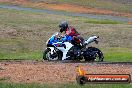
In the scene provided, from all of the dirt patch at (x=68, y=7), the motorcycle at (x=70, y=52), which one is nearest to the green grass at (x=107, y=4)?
the dirt patch at (x=68, y=7)

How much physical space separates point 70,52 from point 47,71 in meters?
→ 4.74

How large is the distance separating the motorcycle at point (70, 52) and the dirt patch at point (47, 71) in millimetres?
2082

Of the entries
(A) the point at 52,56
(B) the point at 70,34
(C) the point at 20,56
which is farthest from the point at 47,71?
(C) the point at 20,56

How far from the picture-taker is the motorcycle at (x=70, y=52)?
2003 centimetres

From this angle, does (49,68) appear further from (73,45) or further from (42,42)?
(42,42)

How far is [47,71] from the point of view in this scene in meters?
15.4

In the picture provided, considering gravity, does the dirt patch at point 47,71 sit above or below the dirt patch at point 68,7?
above

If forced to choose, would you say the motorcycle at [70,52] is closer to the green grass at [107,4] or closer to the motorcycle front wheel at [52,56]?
the motorcycle front wheel at [52,56]

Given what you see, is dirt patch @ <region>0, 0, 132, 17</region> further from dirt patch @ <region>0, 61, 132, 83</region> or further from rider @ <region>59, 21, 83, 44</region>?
dirt patch @ <region>0, 61, 132, 83</region>

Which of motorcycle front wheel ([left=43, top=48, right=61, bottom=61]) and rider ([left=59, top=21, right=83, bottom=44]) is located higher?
rider ([left=59, top=21, right=83, bottom=44])

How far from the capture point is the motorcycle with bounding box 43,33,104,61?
2003 cm

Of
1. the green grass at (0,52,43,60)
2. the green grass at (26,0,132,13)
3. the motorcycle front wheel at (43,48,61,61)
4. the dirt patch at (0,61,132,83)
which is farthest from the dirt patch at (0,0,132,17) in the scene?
the dirt patch at (0,61,132,83)

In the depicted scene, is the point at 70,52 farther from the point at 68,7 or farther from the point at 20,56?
the point at 68,7

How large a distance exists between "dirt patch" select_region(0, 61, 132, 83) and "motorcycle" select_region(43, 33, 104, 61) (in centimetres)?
208
